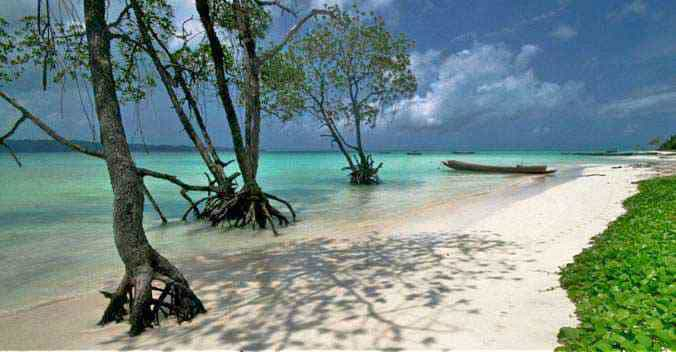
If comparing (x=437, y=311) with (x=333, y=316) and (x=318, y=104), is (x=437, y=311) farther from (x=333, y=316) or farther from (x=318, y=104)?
(x=318, y=104)

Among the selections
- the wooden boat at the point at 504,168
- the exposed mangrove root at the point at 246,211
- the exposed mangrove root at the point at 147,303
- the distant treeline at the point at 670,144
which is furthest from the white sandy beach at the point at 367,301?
the distant treeline at the point at 670,144

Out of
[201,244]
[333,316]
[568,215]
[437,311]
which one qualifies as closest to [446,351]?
[437,311]

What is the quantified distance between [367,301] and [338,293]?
22.5 inches

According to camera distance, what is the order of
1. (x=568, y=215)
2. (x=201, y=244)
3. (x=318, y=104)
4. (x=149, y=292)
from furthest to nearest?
1. (x=318, y=104)
2. (x=568, y=215)
3. (x=201, y=244)
4. (x=149, y=292)

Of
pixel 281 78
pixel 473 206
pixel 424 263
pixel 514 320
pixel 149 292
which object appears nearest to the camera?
pixel 514 320

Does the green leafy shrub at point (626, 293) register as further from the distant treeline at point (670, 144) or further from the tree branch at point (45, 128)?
the distant treeline at point (670, 144)

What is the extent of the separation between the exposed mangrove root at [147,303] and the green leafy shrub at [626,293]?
427 centimetres

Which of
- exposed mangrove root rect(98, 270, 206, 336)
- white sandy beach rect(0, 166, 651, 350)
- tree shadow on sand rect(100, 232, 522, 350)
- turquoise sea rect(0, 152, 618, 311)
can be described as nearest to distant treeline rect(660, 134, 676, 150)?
turquoise sea rect(0, 152, 618, 311)

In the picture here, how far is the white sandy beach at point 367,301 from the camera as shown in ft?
13.2

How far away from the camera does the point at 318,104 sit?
969 inches

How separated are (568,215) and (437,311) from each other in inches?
343

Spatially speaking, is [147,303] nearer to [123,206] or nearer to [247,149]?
[123,206]

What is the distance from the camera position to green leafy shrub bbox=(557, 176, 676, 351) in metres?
2.99

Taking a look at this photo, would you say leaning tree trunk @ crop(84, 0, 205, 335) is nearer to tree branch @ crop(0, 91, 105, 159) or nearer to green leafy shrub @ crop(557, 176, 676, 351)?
tree branch @ crop(0, 91, 105, 159)
